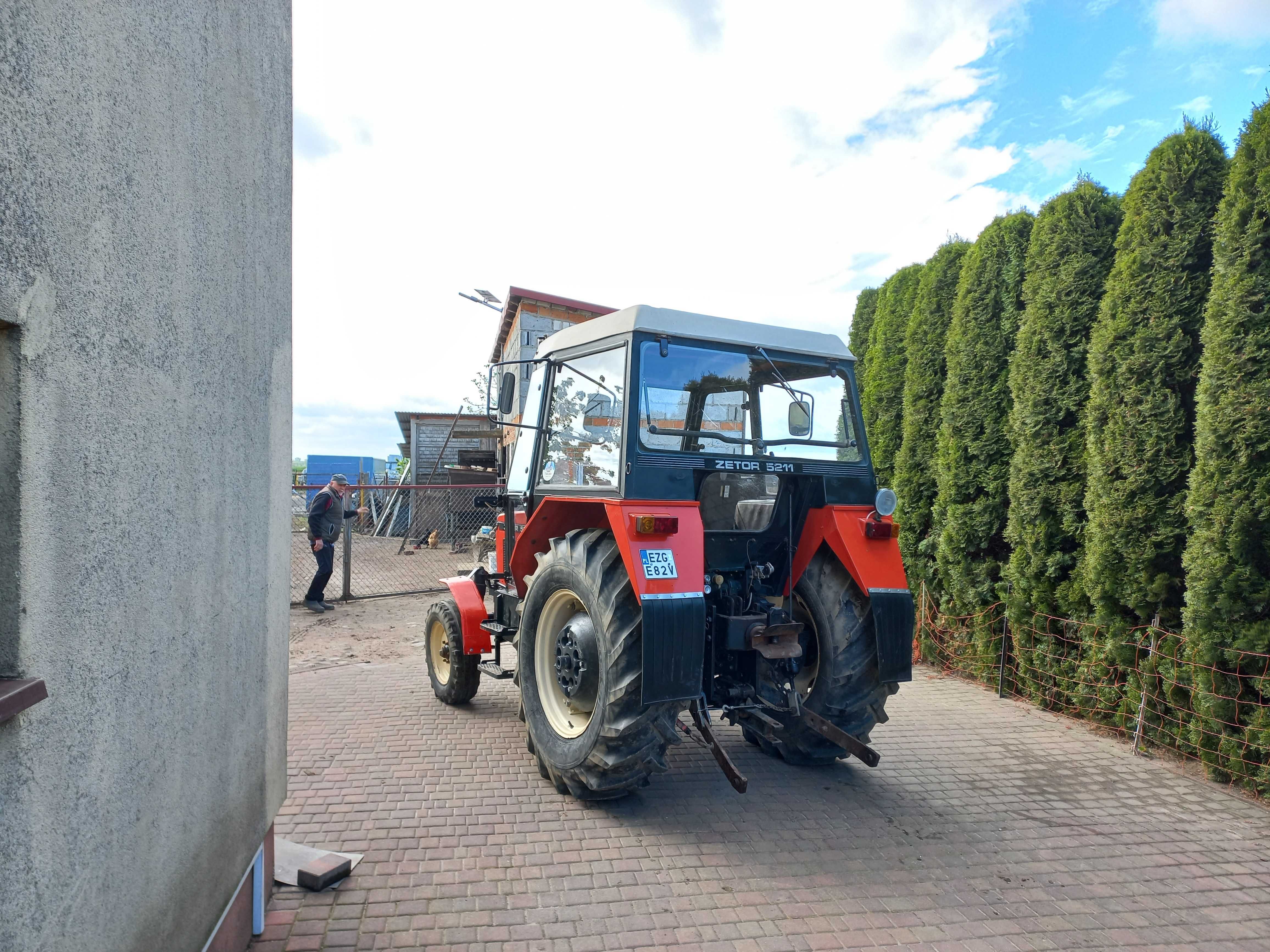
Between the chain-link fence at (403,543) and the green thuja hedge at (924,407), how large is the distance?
175 inches

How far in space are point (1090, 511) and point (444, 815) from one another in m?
4.98

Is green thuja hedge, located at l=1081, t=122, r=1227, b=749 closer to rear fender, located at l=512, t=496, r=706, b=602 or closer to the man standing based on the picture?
rear fender, located at l=512, t=496, r=706, b=602

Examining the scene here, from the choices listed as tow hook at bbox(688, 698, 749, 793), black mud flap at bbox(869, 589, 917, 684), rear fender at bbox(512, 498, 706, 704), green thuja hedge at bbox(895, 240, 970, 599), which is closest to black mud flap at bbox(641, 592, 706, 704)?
rear fender at bbox(512, 498, 706, 704)

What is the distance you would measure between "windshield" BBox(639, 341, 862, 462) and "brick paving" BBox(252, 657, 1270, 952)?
195 cm

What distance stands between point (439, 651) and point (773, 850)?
320 cm

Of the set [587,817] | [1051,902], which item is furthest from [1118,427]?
[587,817]

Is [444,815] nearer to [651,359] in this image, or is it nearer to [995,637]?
[651,359]

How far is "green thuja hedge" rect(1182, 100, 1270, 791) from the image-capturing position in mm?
4367

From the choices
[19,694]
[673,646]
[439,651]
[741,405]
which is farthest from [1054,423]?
[19,694]

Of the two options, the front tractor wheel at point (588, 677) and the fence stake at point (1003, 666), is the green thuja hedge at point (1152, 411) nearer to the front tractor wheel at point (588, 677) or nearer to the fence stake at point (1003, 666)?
the fence stake at point (1003, 666)

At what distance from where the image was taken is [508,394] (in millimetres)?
4434

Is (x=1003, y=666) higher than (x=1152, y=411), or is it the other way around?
(x=1152, y=411)

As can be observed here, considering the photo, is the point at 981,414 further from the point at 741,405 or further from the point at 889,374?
the point at 741,405

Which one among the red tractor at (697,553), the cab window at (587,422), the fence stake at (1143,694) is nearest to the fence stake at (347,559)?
the red tractor at (697,553)
